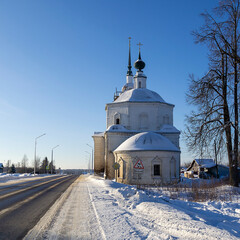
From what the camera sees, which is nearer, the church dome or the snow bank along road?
the snow bank along road

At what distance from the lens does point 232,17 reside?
55.4 ft

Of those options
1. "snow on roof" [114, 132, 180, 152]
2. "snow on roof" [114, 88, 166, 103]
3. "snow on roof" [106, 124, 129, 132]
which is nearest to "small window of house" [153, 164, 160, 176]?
"snow on roof" [114, 132, 180, 152]

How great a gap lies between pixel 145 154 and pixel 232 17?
1758 cm

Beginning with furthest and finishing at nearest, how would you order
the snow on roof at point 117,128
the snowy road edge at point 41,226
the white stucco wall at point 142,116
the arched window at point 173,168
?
the white stucco wall at point 142,116, the snow on roof at point 117,128, the arched window at point 173,168, the snowy road edge at point 41,226

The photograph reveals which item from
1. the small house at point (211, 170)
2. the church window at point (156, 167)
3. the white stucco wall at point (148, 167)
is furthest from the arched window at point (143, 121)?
the small house at point (211, 170)

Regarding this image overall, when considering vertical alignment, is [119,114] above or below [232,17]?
below

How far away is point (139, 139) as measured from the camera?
103 ft

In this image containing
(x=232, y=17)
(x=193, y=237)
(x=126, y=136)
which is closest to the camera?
(x=193, y=237)

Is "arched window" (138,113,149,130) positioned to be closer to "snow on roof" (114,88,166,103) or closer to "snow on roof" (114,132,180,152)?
"snow on roof" (114,88,166,103)

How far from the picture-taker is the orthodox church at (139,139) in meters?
30.1

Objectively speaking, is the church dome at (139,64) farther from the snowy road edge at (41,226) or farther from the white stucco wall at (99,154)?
the snowy road edge at (41,226)

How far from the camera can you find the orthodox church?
30.1 meters

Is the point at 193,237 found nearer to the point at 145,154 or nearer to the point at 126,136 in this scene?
the point at 145,154

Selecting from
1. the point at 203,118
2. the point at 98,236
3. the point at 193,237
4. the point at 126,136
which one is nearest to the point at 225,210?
the point at 193,237
